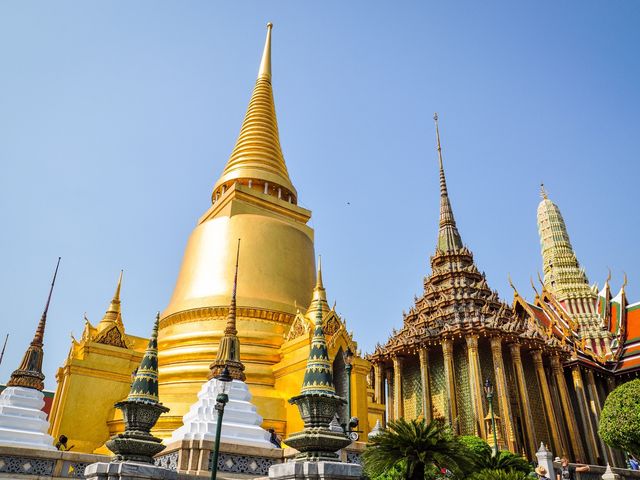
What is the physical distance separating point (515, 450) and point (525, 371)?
15.5ft

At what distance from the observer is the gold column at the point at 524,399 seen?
1962 cm

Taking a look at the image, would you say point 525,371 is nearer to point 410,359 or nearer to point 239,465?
point 410,359

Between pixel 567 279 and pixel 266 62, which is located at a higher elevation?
pixel 266 62

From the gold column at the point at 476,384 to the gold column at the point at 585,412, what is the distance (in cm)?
603

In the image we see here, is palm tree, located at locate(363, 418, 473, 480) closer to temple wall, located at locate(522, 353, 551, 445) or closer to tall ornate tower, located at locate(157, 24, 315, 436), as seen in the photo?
tall ornate tower, located at locate(157, 24, 315, 436)

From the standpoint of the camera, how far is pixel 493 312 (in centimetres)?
2209

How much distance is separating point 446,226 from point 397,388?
8562 mm

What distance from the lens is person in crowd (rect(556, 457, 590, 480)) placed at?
13.7 metres

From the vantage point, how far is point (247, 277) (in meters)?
18.0

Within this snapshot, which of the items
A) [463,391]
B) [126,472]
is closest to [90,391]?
[126,472]

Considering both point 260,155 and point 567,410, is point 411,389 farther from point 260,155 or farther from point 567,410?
point 260,155

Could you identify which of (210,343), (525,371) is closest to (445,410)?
(525,371)

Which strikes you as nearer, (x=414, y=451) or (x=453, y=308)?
(x=414, y=451)

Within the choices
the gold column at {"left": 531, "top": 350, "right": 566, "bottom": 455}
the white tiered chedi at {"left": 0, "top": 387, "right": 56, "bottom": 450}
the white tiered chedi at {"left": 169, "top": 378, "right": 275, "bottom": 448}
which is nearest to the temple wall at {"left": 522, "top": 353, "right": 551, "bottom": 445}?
the gold column at {"left": 531, "top": 350, "right": 566, "bottom": 455}
